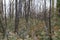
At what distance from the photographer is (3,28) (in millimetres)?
5777

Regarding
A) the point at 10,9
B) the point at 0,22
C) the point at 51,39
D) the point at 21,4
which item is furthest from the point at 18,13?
the point at 51,39

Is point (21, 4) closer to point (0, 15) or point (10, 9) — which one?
point (10, 9)

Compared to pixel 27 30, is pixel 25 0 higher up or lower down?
higher up

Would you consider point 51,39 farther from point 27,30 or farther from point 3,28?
point 3,28

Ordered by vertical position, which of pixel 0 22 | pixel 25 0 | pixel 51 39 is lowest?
pixel 51 39

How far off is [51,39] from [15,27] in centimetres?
176

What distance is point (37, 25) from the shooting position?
7398mm

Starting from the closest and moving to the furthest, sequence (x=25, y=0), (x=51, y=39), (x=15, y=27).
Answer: (x=51, y=39) → (x=15, y=27) → (x=25, y=0)

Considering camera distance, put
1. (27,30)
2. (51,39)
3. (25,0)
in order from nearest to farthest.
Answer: (51,39) < (27,30) < (25,0)

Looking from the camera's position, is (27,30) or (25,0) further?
(25,0)

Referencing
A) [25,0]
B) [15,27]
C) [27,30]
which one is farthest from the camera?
[25,0]

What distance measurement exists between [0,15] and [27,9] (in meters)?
1.19

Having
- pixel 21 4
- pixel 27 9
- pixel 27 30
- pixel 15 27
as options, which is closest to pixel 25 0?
pixel 21 4

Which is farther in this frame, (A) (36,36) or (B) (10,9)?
(B) (10,9)
